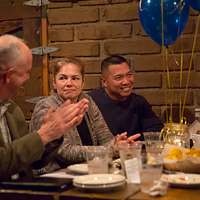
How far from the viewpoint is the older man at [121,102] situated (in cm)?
356

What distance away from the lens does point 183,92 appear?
3.67 m

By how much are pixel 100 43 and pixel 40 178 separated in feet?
6.87

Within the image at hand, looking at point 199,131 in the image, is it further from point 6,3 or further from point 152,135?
point 6,3

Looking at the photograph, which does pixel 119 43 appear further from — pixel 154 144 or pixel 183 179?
pixel 183 179

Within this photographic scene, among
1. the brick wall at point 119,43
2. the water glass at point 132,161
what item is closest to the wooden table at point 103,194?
the water glass at point 132,161

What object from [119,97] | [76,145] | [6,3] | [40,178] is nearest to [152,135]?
[76,145]

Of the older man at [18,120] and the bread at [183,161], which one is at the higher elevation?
the older man at [18,120]

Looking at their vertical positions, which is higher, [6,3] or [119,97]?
[6,3]

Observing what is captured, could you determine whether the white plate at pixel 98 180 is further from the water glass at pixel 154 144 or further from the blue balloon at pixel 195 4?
the blue balloon at pixel 195 4


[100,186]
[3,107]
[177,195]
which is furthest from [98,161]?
[3,107]

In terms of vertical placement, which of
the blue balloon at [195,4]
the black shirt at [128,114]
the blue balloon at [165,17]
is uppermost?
the blue balloon at [195,4]

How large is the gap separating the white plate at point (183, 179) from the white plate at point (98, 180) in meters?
0.17

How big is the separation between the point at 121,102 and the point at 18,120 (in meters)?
1.39

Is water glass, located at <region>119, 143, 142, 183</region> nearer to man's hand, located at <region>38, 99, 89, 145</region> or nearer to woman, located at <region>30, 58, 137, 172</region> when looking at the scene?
man's hand, located at <region>38, 99, 89, 145</region>
